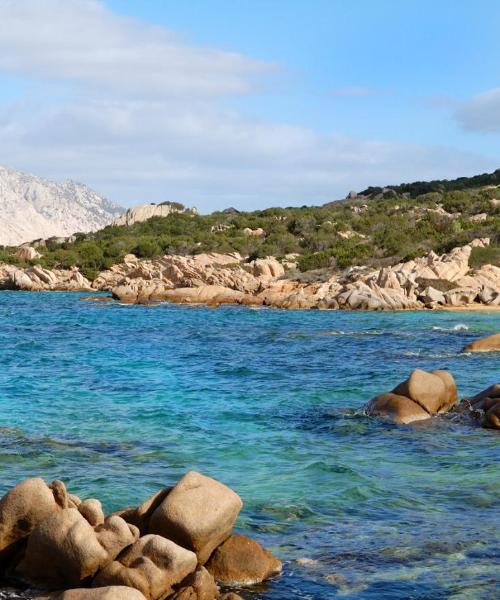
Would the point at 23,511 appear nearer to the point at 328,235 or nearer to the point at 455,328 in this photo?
the point at 455,328

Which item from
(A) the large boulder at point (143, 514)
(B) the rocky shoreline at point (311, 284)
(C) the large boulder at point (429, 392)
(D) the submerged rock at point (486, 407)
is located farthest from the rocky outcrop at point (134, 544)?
(B) the rocky shoreline at point (311, 284)

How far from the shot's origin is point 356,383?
2414 centimetres

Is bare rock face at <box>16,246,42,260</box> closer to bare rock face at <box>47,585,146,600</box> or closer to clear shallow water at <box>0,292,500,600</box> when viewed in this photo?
clear shallow water at <box>0,292,500,600</box>

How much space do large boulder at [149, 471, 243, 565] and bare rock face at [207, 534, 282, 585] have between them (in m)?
0.11

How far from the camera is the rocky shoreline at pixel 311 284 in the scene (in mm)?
53281

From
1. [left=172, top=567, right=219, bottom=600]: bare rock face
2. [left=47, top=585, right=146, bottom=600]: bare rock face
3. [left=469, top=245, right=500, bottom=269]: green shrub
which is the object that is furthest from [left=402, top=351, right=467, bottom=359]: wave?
[left=469, top=245, right=500, bottom=269]: green shrub

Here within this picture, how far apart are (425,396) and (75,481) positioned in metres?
8.85

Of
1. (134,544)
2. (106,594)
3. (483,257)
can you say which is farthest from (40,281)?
(106,594)

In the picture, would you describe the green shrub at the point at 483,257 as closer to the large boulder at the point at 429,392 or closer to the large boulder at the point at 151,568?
the large boulder at the point at 429,392

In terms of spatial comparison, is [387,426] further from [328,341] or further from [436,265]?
[436,265]

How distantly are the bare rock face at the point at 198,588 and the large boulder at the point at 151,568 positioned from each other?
122 millimetres

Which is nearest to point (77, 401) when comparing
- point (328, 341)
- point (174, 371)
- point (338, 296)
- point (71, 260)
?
point (174, 371)

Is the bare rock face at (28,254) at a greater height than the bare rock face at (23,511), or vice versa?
the bare rock face at (28,254)

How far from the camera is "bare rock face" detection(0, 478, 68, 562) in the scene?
9641mm
